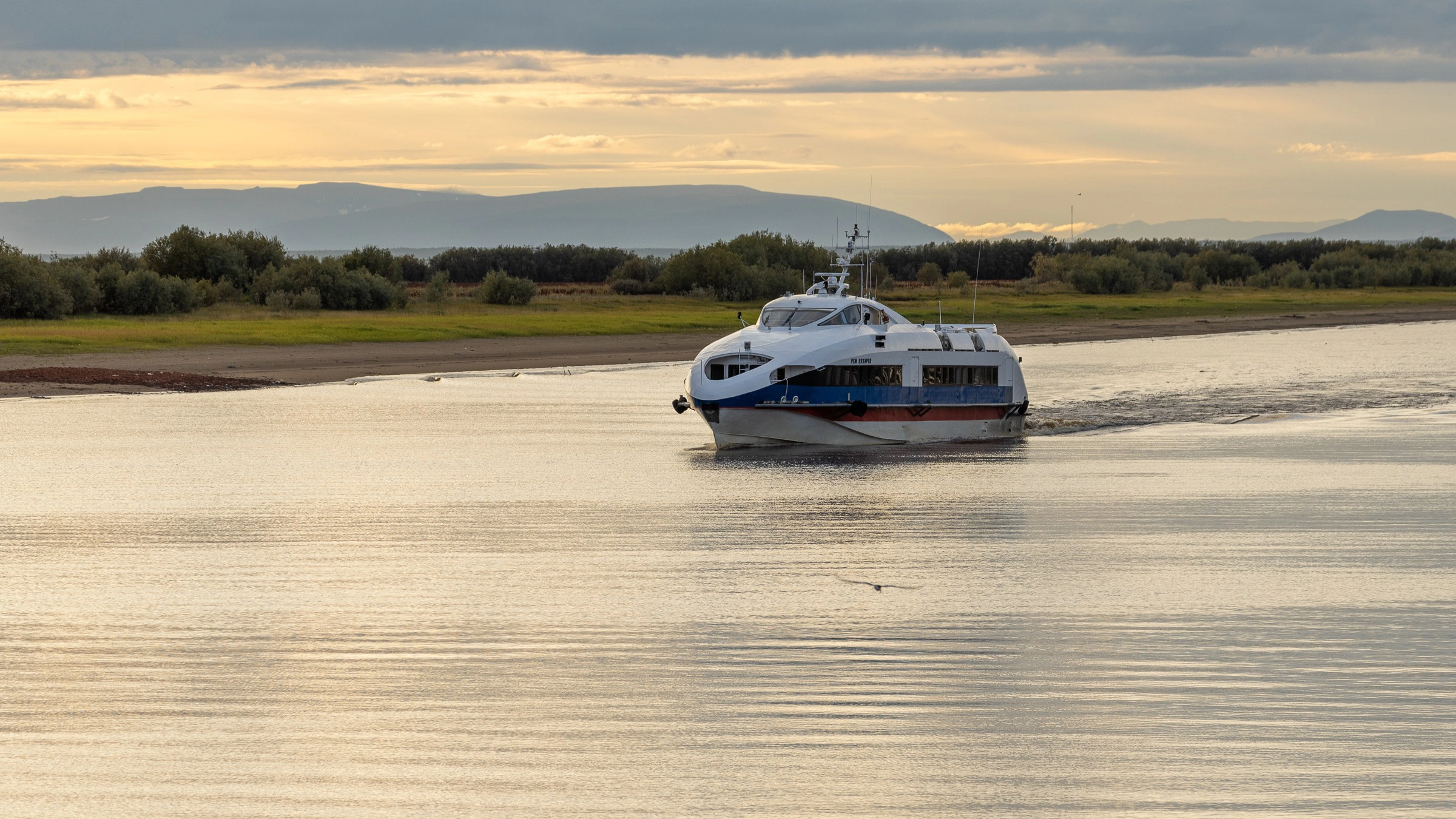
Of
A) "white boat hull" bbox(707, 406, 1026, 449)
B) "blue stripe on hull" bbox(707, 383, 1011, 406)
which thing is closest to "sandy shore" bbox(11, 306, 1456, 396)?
"white boat hull" bbox(707, 406, 1026, 449)

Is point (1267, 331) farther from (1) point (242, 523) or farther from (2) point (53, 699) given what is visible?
(2) point (53, 699)

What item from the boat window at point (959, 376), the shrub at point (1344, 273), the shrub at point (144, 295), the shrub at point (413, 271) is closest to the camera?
the boat window at point (959, 376)

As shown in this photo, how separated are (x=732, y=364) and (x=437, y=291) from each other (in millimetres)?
42819

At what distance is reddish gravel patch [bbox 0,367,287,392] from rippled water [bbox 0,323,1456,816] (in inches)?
493

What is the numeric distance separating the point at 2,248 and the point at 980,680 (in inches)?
1995

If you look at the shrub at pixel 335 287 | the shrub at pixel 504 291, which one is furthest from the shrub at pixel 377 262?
the shrub at pixel 335 287

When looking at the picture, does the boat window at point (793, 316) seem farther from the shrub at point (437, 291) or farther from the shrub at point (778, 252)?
the shrub at point (778, 252)

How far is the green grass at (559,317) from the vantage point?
46906mm

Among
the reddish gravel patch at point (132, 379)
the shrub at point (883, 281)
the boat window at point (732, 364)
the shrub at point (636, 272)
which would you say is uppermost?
the shrub at point (636, 272)

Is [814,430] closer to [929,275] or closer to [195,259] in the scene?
[195,259]

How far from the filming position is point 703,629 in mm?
11812

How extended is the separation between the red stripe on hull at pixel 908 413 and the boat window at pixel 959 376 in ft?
1.46

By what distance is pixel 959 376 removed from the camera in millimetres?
30297

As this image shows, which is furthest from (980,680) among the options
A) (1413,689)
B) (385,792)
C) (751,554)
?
(751,554)
